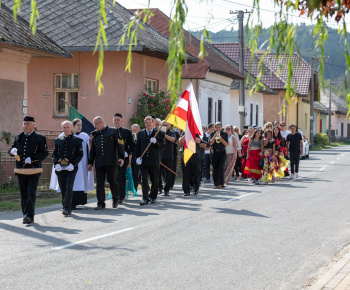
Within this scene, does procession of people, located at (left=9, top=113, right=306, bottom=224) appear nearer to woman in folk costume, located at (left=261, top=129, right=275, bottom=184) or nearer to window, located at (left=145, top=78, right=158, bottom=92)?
woman in folk costume, located at (left=261, top=129, right=275, bottom=184)

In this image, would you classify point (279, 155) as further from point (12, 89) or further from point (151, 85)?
point (12, 89)

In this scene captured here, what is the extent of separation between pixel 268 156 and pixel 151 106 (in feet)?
19.4

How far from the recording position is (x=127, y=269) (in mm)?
8125

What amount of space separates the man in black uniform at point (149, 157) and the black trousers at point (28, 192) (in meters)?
3.39

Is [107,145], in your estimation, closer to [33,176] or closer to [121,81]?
[33,176]

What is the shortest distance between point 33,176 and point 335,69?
18594 centimetres

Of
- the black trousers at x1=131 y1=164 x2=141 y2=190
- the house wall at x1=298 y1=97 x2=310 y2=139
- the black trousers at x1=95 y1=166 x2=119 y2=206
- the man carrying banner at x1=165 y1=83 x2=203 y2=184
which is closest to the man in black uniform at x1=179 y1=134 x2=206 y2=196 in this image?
the black trousers at x1=131 y1=164 x2=141 y2=190

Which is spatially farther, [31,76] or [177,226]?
[31,76]

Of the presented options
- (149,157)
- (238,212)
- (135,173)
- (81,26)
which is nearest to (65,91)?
(81,26)

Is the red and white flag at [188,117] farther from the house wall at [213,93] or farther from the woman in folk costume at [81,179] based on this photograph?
the house wall at [213,93]

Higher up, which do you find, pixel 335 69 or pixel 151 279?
pixel 335 69

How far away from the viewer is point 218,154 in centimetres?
1970

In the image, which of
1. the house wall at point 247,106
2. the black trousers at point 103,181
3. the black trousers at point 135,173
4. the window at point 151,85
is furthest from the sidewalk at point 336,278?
the house wall at point 247,106

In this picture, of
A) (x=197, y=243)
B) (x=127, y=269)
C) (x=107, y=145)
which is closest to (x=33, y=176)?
(x=107, y=145)
